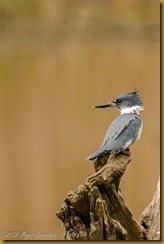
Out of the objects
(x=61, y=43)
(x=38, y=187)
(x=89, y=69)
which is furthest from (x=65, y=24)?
(x=38, y=187)

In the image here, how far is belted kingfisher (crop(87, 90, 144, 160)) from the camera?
180 inches

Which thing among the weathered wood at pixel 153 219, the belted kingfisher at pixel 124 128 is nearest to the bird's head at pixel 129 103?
the belted kingfisher at pixel 124 128

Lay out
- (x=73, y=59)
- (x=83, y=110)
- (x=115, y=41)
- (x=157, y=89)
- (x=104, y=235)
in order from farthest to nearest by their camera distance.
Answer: (x=115, y=41), (x=73, y=59), (x=157, y=89), (x=83, y=110), (x=104, y=235)

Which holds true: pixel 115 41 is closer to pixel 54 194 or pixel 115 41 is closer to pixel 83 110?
pixel 83 110

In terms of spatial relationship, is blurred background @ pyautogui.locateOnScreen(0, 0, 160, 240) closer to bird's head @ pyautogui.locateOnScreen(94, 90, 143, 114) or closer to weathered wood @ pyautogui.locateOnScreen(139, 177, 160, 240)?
weathered wood @ pyautogui.locateOnScreen(139, 177, 160, 240)

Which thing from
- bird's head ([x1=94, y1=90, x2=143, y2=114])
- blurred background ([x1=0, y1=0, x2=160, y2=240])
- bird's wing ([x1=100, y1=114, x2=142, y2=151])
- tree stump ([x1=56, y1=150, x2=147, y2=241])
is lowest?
tree stump ([x1=56, y1=150, x2=147, y2=241])

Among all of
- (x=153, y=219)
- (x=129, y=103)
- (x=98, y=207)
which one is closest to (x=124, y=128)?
(x=129, y=103)

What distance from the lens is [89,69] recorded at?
17312 mm

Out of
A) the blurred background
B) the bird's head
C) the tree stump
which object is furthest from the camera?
the blurred background

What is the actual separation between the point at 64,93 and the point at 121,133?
954 cm

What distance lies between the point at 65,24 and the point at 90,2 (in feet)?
3.97

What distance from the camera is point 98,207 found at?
4387 mm

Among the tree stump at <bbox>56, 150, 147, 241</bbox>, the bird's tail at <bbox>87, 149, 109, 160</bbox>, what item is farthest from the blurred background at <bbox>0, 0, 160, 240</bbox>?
the bird's tail at <bbox>87, 149, 109, 160</bbox>

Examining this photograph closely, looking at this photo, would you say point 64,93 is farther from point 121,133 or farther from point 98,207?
point 98,207
